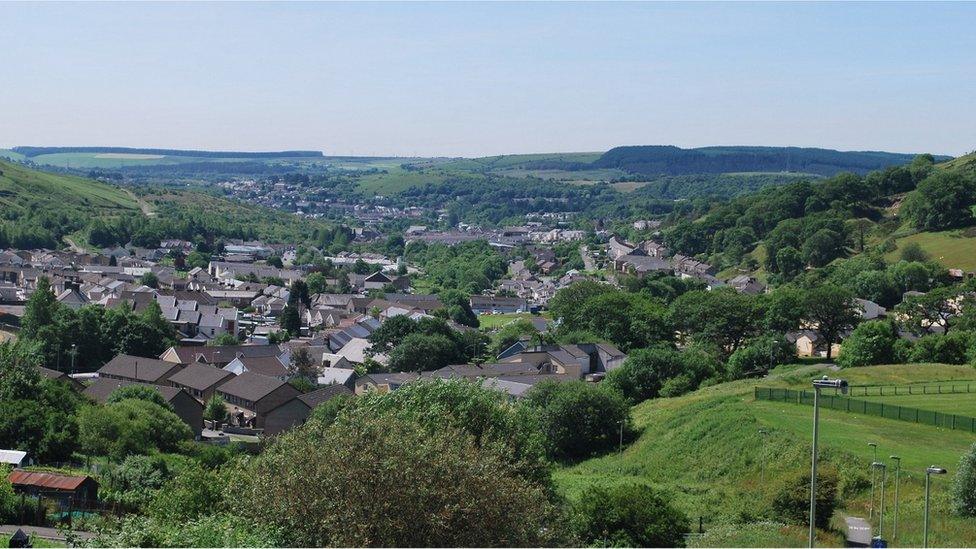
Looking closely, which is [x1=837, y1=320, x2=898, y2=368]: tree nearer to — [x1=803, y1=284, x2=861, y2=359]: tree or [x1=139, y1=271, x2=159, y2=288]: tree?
[x1=803, y1=284, x2=861, y2=359]: tree

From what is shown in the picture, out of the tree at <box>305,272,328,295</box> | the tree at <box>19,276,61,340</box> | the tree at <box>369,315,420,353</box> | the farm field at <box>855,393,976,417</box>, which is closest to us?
the farm field at <box>855,393,976,417</box>

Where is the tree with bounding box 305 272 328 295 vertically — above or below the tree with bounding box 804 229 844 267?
below

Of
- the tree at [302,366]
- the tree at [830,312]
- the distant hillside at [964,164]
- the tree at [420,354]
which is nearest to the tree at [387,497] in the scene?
the tree at [302,366]

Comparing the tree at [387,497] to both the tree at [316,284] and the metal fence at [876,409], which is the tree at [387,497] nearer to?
the metal fence at [876,409]

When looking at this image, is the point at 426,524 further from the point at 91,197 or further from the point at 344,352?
the point at 91,197

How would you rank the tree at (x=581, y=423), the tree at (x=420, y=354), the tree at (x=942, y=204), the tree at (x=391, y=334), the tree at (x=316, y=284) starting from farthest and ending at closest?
the tree at (x=316, y=284)
the tree at (x=942, y=204)
the tree at (x=391, y=334)
the tree at (x=420, y=354)
the tree at (x=581, y=423)

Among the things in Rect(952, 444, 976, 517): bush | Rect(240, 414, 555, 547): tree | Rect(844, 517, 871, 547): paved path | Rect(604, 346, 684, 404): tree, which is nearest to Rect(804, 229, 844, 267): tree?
Rect(604, 346, 684, 404): tree

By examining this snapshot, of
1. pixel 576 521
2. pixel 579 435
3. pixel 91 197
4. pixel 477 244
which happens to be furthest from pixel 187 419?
pixel 91 197
